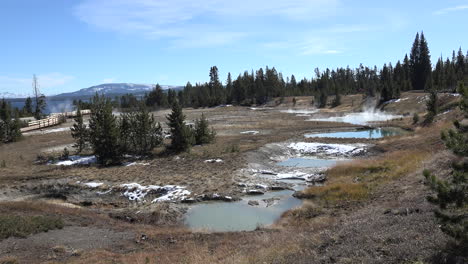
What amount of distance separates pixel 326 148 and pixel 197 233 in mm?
26476

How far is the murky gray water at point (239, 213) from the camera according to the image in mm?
20578

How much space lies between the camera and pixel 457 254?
8.63 metres

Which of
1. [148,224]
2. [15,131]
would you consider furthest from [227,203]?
[15,131]

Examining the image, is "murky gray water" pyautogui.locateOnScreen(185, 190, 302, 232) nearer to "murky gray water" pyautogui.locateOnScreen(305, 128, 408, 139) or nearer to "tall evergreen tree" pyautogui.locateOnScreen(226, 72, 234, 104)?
"murky gray water" pyautogui.locateOnScreen(305, 128, 408, 139)

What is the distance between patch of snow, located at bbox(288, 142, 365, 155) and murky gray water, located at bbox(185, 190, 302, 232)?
619 inches

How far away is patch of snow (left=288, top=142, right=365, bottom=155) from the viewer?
3934 centimetres

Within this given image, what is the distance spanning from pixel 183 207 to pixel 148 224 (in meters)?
3.28

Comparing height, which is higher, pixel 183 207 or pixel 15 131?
pixel 15 131

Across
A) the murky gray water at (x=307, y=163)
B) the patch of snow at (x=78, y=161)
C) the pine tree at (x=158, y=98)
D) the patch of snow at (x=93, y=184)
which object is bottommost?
the murky gray water at (x=307, y=163)

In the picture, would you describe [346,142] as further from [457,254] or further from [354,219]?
[457,254]

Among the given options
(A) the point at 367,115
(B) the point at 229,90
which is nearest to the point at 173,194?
(A) the point at 367,115

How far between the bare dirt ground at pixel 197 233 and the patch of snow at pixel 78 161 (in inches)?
69.1

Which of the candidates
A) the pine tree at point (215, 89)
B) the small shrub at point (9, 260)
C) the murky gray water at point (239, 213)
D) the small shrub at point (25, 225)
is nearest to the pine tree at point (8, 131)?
the small shrub at point (25, 225)

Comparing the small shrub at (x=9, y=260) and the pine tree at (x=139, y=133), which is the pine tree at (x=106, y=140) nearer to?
the pine tree at (x=139, y=133)
